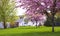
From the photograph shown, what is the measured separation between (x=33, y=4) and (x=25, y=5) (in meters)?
0.78

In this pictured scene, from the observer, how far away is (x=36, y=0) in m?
17.5

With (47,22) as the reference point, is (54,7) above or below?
above

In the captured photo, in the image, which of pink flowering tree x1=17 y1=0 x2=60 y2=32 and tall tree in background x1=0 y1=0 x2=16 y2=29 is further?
tall tree in background x1=0 y1=0 x2=16 y2=29

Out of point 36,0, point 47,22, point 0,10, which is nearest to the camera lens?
point 36,0

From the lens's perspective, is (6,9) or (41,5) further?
(6,9)

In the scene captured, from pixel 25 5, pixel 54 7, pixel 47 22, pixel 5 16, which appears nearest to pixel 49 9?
pixel 54 7

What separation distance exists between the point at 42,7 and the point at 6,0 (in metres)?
22.5

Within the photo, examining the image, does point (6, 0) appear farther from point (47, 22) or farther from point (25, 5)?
point (25, 5)

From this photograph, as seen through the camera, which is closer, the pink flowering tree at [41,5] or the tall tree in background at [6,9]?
the pink flowering tree at [41,5]

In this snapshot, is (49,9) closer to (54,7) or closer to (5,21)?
(54,7)

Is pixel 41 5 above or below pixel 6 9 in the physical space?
above

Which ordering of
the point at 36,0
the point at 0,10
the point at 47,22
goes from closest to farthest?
the point at 36,0
the point at 0,10
the point at 47,22

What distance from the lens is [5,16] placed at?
38.9 metres

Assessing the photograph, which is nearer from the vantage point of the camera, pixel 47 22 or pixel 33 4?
pixel 33 4
